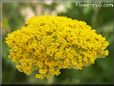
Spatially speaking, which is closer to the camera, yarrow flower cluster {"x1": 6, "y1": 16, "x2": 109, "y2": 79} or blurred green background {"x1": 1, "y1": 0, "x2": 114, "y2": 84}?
yarrow flower cluster {"x1": 6, "y1": 16, "x2": 109, "y2": 79}

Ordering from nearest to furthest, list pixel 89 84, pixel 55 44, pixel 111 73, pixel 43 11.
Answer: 1. pixel 55 44
2. pixel 43 11
3. pixel 111 73
4. pixel 89 84

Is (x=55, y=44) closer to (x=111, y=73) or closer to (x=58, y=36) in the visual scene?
(x=58, y=36)

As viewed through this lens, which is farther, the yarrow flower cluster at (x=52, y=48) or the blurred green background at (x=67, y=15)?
the blurred green background at (x=67, y=15)

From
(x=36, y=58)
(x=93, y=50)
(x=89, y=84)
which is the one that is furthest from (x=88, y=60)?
(x=89, y=84)

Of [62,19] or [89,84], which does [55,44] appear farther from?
[89,84]

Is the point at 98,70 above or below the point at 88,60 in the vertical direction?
below

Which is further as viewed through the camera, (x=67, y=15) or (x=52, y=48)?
(x=67, y=15)

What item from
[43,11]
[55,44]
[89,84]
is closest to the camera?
[55,44]

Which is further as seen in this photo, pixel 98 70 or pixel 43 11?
pixel 98 70
